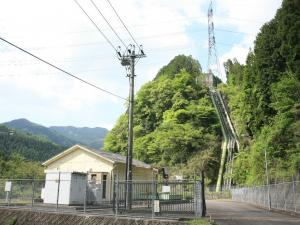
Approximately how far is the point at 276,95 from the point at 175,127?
42060 millimetres

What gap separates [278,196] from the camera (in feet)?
93.1

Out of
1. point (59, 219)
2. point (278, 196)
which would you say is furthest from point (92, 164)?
point (278, 196)

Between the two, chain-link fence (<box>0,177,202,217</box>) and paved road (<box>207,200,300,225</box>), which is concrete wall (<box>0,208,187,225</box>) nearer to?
chain-link fence (<box>0,177,202,217</box>)

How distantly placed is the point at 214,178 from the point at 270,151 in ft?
129

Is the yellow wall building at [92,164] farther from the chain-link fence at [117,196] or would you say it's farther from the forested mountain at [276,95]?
the forested mountain at [276,95]

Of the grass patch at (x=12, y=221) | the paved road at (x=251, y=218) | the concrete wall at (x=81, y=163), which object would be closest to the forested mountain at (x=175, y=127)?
the concrete wall at (x=81, y=163)

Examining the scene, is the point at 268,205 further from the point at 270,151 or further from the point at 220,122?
the point at 220,122

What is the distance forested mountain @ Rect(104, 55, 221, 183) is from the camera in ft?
238

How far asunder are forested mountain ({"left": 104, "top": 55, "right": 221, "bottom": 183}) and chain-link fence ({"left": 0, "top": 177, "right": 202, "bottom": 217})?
4475cm

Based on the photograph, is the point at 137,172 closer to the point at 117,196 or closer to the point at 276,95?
the point at 276,95

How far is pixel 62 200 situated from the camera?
24.6 m

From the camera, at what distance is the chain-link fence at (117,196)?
18.1m

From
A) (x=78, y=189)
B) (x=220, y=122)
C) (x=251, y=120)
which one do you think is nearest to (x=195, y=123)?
(x=220, y=122)

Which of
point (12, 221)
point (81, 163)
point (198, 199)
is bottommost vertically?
point (12, 221)
